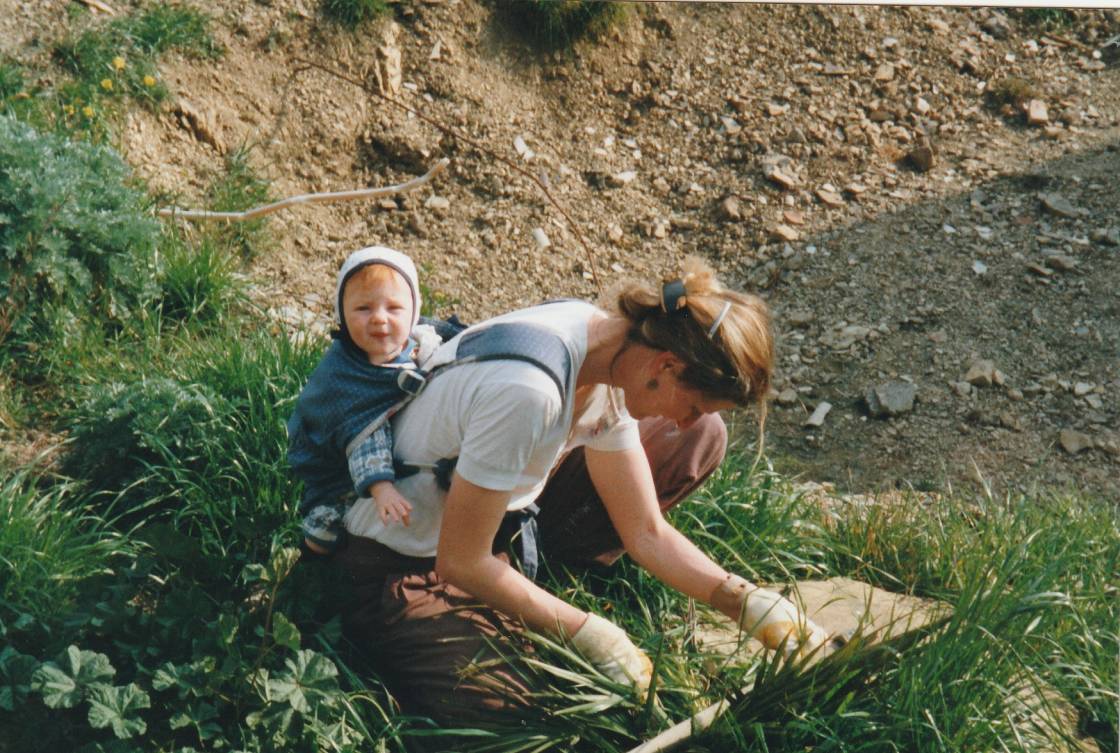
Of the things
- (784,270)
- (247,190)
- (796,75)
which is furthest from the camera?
(796,75)

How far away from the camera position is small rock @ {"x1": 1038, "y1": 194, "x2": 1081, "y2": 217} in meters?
4.93

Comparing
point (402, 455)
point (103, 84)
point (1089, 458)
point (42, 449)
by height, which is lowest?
point (1089, 458)

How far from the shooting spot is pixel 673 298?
89.1 inches

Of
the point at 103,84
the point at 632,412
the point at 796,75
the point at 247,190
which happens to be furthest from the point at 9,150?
the point at 796,75

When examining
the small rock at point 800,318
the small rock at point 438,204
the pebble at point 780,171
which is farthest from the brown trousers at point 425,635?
the pebble at point 780,171

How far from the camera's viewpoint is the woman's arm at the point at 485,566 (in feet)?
7.51

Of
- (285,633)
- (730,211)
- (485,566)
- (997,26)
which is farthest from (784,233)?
(285,633)

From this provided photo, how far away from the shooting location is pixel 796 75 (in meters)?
5.32

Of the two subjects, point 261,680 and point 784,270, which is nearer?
point 261,680

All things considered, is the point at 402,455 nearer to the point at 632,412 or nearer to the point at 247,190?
the point at 632,412

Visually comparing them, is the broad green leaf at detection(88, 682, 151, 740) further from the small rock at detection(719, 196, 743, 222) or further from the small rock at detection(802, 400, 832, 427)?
the small rock at detection(719, 196, 743, 222)

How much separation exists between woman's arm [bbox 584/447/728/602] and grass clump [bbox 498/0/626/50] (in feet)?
9.73

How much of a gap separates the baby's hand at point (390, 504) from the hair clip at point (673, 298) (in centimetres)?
65

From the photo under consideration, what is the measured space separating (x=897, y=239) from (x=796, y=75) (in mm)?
935
